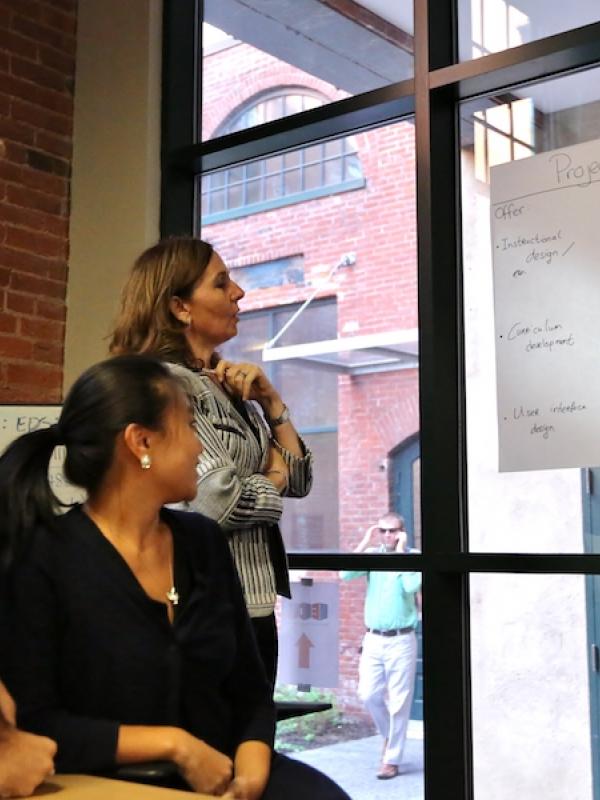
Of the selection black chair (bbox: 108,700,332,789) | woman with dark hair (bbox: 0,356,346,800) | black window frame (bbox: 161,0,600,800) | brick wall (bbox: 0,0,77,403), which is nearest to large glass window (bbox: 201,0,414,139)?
black window frame (bbox: 161,0,600,800)

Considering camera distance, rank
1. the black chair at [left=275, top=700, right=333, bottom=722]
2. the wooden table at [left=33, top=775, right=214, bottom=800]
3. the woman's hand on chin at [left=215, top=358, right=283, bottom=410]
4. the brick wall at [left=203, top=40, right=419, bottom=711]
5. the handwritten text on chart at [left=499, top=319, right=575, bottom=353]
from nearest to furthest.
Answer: the wooden table at [left=33, top=775, right=214, bottom=800]
the black chair at [left=275, top=700, right=333, bottom=722]
the woman's hand on chin at [left=215, top=358, right=283, bottom=410]
the handwritten text on chart at [left=499, top=319, right=575, bottom=353]
the brick wall at [left=203, top=40, right=419, bottom=711]

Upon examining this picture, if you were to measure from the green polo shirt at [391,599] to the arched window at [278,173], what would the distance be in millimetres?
1161

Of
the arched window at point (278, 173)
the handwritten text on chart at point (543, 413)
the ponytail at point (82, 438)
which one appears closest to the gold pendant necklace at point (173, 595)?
the ponytail at point (82, 438)

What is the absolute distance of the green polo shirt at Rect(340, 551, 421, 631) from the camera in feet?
9.45

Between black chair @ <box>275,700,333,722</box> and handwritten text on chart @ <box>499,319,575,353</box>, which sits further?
handwritten text on chart @ <box>499,319,575,353</box>

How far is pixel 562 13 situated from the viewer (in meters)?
2.80

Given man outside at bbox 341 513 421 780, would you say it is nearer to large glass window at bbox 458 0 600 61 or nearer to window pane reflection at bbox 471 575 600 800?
window pane reflection at bbox 471 575 600 800

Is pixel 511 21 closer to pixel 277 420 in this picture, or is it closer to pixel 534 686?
pixel 277 420

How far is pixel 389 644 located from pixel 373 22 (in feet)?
5.98

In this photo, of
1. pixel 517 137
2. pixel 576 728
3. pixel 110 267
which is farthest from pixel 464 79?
pixel 576 728

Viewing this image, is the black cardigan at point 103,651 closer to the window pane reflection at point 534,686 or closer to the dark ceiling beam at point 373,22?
the window pane reflection at point 534,686

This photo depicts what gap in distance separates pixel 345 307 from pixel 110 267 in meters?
0.88

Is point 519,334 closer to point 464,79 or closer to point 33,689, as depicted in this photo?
point 464,79

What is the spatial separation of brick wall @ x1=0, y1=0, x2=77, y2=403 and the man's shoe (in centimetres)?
160
